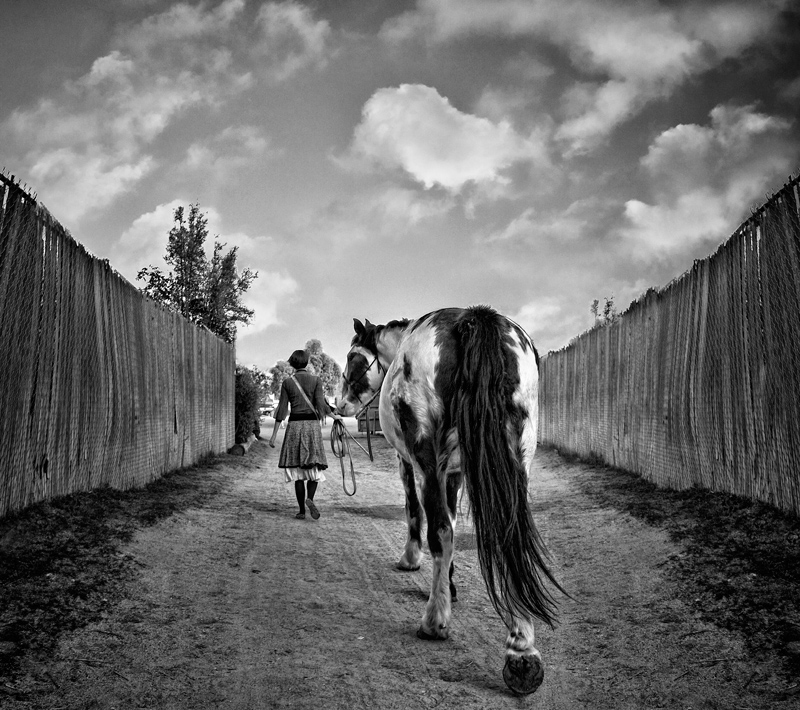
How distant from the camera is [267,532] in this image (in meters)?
6.46

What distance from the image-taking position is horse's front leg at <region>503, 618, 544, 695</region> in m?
2.82

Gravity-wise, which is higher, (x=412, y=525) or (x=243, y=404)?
(x=243, y=404)

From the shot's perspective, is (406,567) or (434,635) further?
(406,567)

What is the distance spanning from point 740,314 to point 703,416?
118cm

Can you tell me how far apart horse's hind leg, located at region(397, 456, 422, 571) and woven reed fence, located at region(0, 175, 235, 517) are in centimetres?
290

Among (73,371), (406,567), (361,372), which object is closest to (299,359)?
(361,372)

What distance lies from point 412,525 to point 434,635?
63.7 inches

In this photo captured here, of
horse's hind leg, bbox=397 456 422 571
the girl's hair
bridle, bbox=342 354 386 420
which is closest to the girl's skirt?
the girl's hair

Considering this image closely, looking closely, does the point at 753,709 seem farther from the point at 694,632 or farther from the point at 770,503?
the point at 770,503

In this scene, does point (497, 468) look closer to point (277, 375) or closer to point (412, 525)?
point (412, 525)

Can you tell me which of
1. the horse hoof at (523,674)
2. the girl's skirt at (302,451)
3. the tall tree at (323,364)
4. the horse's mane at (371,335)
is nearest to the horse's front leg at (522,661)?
the horse hoof at (523,674)

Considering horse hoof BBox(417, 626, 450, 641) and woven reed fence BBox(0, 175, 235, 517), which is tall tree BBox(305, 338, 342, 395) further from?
horse hoof BBox(417, 626, 450, 641)

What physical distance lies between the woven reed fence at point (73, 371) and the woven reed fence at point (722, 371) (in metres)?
5.57

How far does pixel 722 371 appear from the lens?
18.0ft
